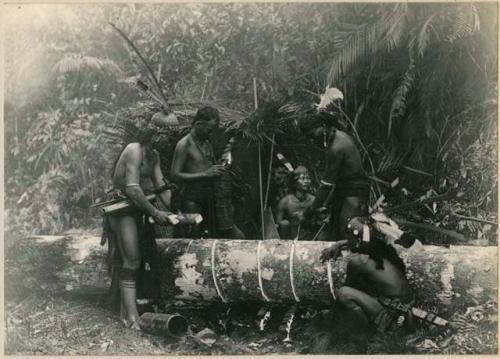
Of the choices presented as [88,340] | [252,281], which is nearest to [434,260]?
[252,281]

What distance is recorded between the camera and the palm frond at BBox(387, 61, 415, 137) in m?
7.22

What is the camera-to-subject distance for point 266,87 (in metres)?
7.35

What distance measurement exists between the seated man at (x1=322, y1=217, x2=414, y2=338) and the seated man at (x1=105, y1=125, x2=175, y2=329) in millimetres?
1868

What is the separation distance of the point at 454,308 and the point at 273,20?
131 inches

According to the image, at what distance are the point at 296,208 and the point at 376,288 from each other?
3.63ft

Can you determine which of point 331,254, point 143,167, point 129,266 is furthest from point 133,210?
point 331,254

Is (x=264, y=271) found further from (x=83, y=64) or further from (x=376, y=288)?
(x=83, y=64)

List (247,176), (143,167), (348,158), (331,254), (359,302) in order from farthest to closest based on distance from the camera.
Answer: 1. (247,176)
2. (143,167)
3. (348,158)
4. (331,254)
5. (359,302)

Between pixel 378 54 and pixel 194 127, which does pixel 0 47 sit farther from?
pixel 378 54

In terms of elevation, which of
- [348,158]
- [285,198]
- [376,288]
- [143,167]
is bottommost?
[376,288]

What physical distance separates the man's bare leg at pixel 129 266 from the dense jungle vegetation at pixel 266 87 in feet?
1.60

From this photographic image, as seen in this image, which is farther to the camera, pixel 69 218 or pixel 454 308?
pixel 69 218

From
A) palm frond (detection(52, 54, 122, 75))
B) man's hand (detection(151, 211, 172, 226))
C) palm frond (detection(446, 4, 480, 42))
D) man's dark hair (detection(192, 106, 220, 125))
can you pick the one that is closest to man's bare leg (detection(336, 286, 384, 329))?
man's hand (detection(151, 211, 172, 226))

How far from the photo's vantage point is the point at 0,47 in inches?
291
